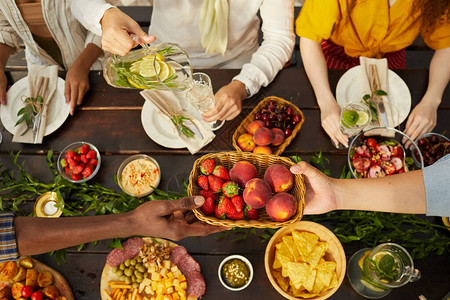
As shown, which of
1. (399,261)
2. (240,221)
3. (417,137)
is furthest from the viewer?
(417,137)

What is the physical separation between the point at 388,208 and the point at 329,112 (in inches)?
21.1

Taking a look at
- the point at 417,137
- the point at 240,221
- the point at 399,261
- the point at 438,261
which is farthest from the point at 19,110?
the point at 438,261

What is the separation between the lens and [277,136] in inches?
52.9

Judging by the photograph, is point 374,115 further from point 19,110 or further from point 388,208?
point 19,110

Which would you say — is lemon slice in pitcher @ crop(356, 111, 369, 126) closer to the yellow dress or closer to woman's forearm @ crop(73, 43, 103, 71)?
the yellow dress

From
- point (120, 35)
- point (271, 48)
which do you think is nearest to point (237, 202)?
point (120, 35)

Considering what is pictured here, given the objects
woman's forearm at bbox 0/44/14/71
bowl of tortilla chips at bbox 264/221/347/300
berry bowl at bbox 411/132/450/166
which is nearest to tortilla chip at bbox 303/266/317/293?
bowl of tortilla chips at bbox 264/221/347/300

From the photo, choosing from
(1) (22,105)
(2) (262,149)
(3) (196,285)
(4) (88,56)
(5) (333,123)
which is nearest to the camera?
(3) (196,285)

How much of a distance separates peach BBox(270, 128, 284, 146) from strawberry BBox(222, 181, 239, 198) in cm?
36

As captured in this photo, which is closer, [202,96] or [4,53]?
[202,96]

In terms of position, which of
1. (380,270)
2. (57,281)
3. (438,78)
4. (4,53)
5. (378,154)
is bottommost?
(57,281)

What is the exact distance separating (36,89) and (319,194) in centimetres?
153

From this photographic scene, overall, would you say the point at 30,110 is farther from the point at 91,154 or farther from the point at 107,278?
the point at 107,278

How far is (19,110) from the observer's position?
58.3 inches
